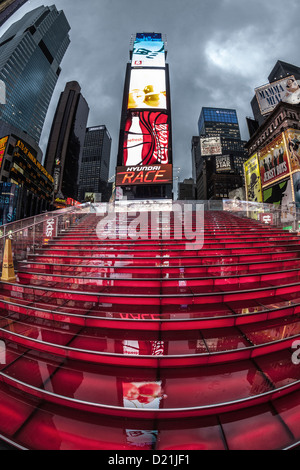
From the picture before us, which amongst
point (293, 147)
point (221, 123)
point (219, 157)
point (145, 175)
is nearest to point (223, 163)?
point (219, 157)

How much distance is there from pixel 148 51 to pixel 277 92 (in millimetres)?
22338

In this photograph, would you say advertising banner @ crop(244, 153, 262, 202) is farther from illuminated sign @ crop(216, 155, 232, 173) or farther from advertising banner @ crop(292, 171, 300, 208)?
illuminated sign @ crop(216, 155, 232, 173)

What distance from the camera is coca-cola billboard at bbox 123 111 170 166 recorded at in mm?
19719

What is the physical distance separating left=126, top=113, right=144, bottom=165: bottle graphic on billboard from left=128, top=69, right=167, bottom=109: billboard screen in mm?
1767

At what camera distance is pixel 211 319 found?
10.0 ft

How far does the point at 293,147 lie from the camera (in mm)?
21797

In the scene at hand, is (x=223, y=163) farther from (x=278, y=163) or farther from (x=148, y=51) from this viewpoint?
(x=148, y=51)

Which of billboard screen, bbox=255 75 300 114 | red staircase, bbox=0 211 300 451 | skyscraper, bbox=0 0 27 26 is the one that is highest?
billboard screen, bbox=255 75 300 114

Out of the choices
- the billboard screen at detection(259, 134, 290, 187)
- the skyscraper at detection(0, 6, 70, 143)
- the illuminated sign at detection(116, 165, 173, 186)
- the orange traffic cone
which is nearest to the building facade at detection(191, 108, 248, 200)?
the billboard screen at detection(259, 134, 290, 187)

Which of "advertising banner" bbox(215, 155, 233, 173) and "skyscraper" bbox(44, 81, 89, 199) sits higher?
"skyscraper" bbox(44, 81, 89, 199)

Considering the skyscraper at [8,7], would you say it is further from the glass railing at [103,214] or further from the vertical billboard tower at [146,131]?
the glass railing at [103,214]

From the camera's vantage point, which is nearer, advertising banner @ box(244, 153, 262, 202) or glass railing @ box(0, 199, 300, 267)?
glass railing @ box(0, 199, 300, 267)

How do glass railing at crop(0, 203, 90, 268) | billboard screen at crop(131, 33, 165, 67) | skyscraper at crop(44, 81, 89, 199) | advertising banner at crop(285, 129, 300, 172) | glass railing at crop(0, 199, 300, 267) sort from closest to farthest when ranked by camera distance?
glass railing at crop(0, 203, 90, 268) < glass railing at crop(0, 199, 300, 267) < advertising banner at crop(285, 129, 300, 172) < billboard screen at crop(131, 33, 165, 67) < skyscraper at crop(44, 81, 89, 199)
